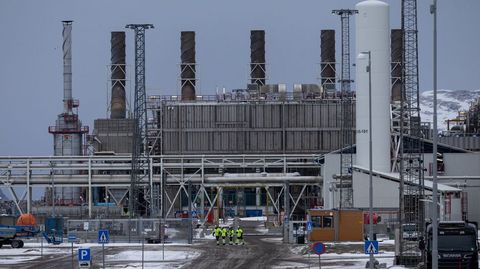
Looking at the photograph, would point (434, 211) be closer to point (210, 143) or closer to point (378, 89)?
point (378, 89)

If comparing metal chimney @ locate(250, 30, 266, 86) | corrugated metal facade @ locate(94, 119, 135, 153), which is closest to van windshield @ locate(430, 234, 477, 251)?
corrugated metal facade @ locate(94, 119, 135, 153)

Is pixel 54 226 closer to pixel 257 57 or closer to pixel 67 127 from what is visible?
pixel 67 127

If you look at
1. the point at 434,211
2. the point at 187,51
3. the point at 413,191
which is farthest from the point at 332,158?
the point at 434,211

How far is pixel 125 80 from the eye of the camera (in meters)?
148

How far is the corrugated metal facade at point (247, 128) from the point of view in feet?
463

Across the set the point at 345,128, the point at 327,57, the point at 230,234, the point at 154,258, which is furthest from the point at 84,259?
the point at 327,57

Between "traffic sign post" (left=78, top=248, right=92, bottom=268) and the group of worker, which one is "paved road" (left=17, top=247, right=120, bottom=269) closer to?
the group of worker

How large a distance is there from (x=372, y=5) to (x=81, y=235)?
34.6 m

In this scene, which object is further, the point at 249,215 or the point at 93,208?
the point at 249,215

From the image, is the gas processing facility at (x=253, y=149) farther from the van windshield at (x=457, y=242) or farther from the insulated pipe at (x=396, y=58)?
the van windshield at (x=457, y=242)

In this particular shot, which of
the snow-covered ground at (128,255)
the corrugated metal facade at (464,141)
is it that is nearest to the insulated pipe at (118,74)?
the corrugated metal facade at (464,141)

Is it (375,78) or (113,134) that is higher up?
(375,78)

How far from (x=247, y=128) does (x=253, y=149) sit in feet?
8.36

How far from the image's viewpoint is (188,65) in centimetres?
14625
